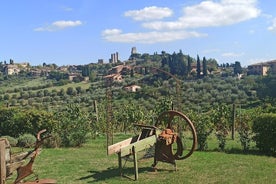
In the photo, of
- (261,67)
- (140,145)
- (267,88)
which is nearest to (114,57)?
(261,67)

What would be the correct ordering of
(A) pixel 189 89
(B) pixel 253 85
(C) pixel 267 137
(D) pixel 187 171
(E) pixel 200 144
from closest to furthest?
(D) pixel 187 171 < (C) pixel 267 137 < (E) pixel 200 144 < (A) pixel 189 89 < (B) pixel 253 85

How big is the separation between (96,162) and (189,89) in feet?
113

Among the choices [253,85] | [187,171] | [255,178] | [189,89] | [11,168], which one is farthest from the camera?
[253,85]

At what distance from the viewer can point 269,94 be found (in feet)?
153

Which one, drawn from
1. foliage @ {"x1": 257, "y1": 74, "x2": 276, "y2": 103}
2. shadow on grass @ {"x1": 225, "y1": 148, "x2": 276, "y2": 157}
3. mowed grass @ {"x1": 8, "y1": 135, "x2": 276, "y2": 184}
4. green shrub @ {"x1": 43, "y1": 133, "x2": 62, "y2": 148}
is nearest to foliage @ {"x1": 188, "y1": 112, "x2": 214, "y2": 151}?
mowed grass @ {"x1": 8, "y1": 135, "x2": 276, "y2": 184}

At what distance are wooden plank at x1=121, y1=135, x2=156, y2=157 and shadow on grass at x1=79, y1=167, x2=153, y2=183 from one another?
69cm

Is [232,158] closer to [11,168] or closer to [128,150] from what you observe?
[128,150]

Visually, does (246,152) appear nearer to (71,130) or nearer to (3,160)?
(71,130)

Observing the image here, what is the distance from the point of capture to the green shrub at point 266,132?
12891mm

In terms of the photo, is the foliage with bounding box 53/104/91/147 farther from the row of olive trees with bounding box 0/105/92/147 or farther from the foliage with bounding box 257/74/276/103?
the foliage with bounding box 257/74/276/103

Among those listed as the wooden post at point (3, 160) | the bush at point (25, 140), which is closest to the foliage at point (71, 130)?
the bush at point (25, 140)

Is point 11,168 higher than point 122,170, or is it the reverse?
point 11,168

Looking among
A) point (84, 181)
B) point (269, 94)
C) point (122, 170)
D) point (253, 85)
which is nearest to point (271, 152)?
point (122, 170)

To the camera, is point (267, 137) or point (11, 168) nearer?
point (11, 168)
